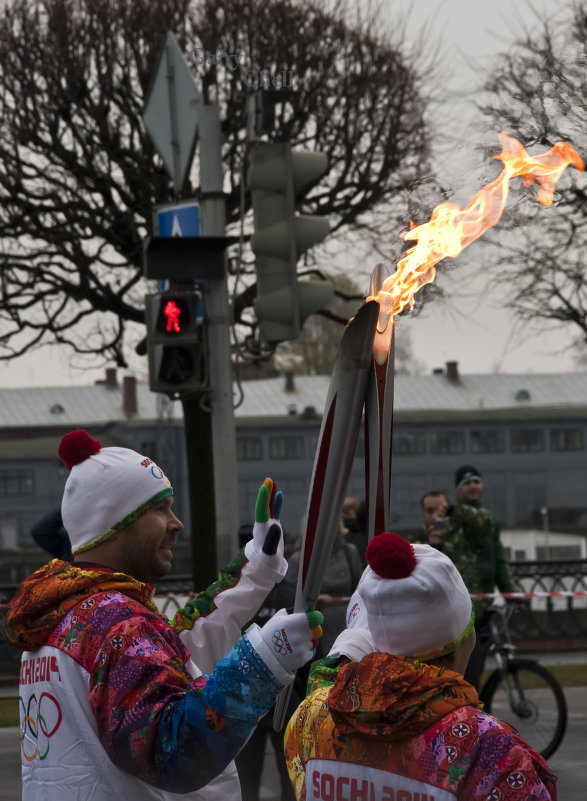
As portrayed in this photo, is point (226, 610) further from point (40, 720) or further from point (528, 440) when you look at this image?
point (528, 440)

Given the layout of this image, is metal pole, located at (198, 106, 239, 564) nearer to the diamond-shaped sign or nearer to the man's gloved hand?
the diamond-shaped sign

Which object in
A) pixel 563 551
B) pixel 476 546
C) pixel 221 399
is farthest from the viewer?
pixel 563 551

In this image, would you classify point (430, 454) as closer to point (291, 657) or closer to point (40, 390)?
point (40, 390)

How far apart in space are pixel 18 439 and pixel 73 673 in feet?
190

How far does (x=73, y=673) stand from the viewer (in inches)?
98.9

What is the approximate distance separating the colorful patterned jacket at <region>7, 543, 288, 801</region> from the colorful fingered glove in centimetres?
36

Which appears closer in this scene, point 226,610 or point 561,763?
point 226,610

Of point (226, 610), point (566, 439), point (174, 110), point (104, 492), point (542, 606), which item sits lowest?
point (542, 606)

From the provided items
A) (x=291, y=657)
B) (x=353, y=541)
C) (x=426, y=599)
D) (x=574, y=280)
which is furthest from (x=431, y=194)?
(x=574, y=280)

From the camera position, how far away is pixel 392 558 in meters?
2.52

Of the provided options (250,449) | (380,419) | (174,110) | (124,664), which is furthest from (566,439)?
(124,664)

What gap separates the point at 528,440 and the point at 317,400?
922 centimetres

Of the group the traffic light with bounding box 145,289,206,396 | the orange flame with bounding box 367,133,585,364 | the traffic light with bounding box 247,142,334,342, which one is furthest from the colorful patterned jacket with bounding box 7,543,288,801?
the traffic light with bounding box 145,289,206,396

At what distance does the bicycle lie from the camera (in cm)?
774
